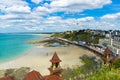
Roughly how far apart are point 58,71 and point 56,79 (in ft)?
16.2

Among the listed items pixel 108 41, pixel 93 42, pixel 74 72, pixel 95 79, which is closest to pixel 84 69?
Result: pixel 74 72

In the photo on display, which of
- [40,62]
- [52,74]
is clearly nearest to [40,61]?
[40,62]

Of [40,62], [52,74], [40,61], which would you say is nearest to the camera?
[52,74]

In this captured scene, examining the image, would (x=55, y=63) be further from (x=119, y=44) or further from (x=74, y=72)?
(x=119, y=44)

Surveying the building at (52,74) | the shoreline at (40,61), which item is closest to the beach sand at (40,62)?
the shoreline at (40,61)


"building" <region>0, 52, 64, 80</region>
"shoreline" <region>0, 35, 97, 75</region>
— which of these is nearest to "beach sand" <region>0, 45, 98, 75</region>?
"shoreline" <region>0, 35, 97, 75</region>

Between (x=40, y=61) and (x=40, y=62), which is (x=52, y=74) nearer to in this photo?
(x=40, y=62)

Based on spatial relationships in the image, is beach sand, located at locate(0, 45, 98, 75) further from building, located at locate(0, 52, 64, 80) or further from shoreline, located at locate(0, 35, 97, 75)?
building, located at locate(0, 52, 64, 80)

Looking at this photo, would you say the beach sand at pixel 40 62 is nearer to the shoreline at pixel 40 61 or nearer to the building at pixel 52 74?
the shoreline at pixel 40 61

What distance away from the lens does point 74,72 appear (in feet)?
138

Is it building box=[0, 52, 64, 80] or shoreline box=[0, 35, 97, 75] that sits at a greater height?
building box=[0, 52, 64, 80]

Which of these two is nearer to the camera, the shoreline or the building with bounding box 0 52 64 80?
the building with bounding box 0 52 64 80

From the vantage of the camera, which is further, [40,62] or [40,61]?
[40,61]

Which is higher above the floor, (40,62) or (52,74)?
(52,74)
